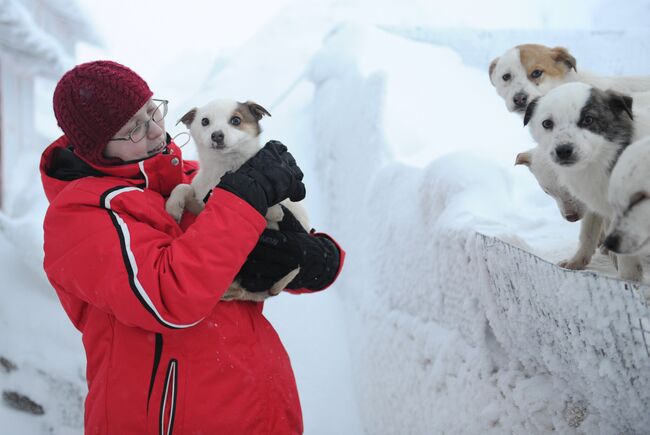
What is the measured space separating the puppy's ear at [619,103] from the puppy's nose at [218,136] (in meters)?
1.74

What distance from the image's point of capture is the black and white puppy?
210 centimetres

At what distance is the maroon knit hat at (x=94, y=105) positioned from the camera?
74.7 inches

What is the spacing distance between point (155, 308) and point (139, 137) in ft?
2.34

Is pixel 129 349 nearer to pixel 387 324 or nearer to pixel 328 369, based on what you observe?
pixel 387 324

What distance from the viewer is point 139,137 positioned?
2.03 metres

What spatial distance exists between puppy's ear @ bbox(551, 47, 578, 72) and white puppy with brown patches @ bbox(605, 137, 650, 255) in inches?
62.7

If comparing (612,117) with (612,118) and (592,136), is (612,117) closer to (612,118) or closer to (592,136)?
(612,118)

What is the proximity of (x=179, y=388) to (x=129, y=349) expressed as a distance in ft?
0.74

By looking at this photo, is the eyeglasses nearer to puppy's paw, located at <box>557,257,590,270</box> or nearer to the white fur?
the white fur

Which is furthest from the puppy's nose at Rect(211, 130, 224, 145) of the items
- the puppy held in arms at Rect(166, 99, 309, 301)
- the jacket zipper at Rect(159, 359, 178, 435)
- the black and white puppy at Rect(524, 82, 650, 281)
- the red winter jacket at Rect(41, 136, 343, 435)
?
the black and white puppy at Rect(524, 82, 650, 281)

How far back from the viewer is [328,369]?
5453mm

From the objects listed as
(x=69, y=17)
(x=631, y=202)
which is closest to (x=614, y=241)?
(x=631, y=202)

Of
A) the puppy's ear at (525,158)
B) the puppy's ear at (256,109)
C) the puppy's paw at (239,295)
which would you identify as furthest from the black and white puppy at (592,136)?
the puppy's ear at (256,109)

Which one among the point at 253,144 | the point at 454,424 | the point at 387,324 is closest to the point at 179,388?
the point at 253,144
